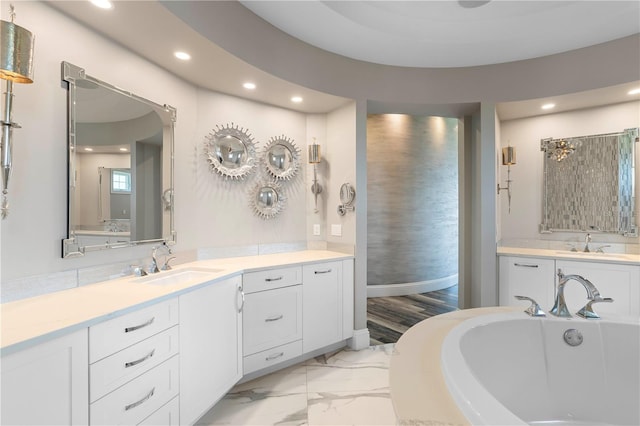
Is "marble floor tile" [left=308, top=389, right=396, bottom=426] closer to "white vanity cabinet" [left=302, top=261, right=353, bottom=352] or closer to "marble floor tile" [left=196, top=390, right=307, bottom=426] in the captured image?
"marble floor tile" [left=196, top=390, right=307, bottom=426]

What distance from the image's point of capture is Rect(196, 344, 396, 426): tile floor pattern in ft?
6.26

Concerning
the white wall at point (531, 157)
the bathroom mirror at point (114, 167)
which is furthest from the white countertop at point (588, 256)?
the bathroom mirror at point (114, 167)

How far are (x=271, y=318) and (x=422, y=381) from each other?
150 cm

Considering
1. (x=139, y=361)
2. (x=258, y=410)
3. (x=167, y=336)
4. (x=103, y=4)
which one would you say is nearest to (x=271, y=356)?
(x=258, y=410)

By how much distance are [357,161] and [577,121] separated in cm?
239

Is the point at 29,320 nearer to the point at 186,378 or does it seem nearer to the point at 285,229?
the point at 186,378

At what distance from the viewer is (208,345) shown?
1.84m

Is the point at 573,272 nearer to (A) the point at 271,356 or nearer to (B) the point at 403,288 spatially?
(B) the point at 403,288

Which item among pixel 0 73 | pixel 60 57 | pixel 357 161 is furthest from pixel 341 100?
pixel 0 73

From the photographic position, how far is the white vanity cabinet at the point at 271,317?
222 centimetres

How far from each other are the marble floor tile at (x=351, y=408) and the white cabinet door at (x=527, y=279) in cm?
164

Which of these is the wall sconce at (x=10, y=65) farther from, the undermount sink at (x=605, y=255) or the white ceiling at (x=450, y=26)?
the undermount sink at (x=605, y=255)

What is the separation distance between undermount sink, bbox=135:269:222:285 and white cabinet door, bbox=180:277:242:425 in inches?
5.9

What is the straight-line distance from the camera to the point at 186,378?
167 centimetres
